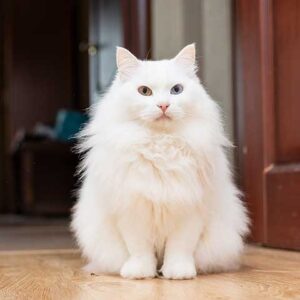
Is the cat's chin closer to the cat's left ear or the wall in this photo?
the cat's left ear

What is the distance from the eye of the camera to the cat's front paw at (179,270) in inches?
50.8

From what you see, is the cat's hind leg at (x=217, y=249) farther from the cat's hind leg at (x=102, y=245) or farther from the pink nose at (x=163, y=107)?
the pink nose at (x=163, y=107)

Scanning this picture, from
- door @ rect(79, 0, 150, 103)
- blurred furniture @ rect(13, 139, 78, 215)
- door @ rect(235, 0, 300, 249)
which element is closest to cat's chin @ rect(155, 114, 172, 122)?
door @ rect(235, 0, 300, 249)

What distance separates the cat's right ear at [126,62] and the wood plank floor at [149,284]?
457 mm

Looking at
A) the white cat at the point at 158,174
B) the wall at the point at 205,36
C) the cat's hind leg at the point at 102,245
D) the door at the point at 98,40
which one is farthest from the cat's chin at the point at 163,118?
the door at the point at 98,40

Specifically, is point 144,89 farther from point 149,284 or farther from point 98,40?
point 98,40

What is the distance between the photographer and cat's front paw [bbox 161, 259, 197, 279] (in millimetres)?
1291

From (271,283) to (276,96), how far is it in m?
0.80

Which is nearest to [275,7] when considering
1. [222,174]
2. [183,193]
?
[222,174]

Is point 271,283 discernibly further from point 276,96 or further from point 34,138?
point 34,138

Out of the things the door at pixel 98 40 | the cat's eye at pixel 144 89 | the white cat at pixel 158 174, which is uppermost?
the door at pixel 98 40

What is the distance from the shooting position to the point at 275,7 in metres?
1.90

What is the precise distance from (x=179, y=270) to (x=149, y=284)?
0.28ft

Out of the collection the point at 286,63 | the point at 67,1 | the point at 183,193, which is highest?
the point at 67,1
